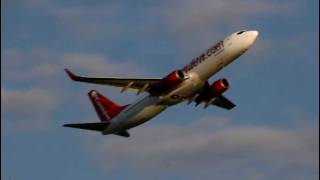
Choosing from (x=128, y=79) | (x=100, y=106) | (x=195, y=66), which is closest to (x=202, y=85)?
(x=195, y=66)

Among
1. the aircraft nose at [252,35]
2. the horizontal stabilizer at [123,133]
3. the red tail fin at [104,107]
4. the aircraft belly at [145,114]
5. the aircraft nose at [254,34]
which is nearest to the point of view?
the aircraft nose at [252,35]

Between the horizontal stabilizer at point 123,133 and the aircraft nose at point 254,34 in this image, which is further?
the horizontal stabilizer at point 123,133

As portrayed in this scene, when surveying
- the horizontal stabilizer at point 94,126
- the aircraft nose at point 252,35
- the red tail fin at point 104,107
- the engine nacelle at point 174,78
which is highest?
the red tail fin at point 104,107

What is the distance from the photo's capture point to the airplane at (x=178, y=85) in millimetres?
87625

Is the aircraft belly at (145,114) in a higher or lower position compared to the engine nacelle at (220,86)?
lower

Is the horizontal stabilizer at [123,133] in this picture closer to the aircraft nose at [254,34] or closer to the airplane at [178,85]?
the airplane at [178,85]

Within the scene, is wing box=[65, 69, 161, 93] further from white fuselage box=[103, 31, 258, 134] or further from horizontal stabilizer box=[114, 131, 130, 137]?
horizontal stabilizer box=[114, 131, 130, 137]

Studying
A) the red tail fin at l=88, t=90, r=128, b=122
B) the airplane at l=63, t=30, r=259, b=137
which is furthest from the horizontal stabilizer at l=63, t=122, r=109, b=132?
the red tail fin at l=88, t=90, r=128, b=122

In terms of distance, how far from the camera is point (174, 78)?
8819 cm

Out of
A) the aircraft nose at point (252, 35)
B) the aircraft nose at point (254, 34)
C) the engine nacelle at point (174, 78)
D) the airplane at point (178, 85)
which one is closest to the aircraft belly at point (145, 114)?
the airplane at point (178, 85)

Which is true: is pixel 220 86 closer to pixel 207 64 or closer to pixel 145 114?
pixel 207 64

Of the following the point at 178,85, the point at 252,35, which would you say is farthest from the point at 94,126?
the point at 252,35

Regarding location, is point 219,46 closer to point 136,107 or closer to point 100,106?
point 136,107

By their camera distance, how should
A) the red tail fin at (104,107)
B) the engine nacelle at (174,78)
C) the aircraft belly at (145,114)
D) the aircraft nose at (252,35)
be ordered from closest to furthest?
the aircraft nose at (252,35) < the engine nacelle at (174,78) < the aircraft belly at (145,114) < the red tail fin at (104,107)
